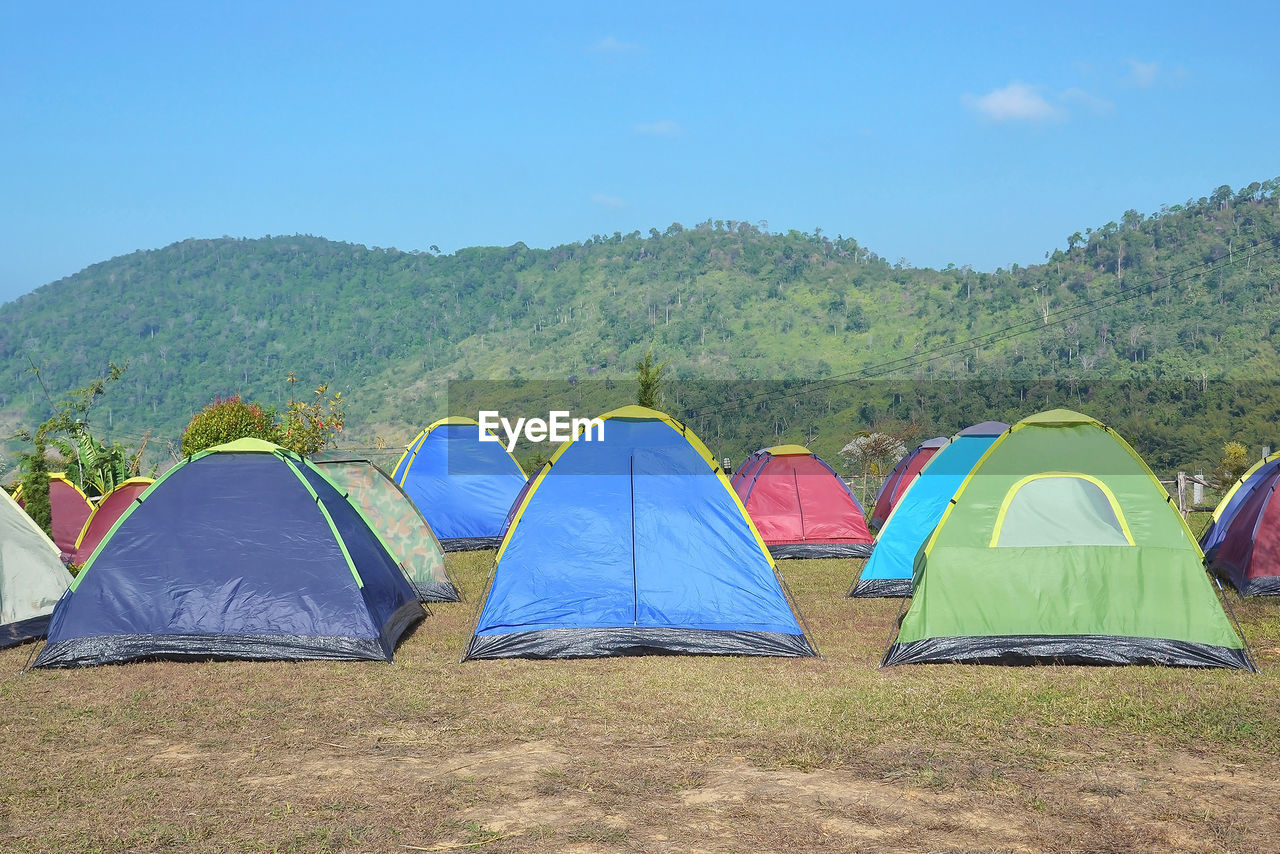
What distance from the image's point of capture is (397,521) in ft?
44.1

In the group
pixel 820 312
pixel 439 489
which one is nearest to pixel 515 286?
pixel 820 312

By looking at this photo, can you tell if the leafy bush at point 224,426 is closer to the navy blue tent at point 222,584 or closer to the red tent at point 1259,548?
the navy blue tent at point 222,584

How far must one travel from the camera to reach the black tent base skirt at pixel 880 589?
42.7ft

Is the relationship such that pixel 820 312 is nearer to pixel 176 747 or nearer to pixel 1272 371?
pixel 1272 371

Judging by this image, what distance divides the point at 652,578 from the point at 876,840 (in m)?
4.48

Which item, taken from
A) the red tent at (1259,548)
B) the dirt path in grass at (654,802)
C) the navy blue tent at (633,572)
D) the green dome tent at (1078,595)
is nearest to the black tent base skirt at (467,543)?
the navy blue tent at (633,572)

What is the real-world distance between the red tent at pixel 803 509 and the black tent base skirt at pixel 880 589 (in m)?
4.00

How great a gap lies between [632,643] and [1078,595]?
3659 millimetres

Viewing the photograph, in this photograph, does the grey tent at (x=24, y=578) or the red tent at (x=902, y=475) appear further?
the red tent at (x=902, y=475)

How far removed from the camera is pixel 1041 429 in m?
10.2

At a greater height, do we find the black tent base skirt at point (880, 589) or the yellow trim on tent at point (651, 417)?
the yellow trim on tent at point (651, 417)

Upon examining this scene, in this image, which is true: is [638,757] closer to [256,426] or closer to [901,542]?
[901,542]

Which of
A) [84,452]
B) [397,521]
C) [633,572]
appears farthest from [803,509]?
[84,452]

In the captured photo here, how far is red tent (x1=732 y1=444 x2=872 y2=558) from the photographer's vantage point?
17.2 m
